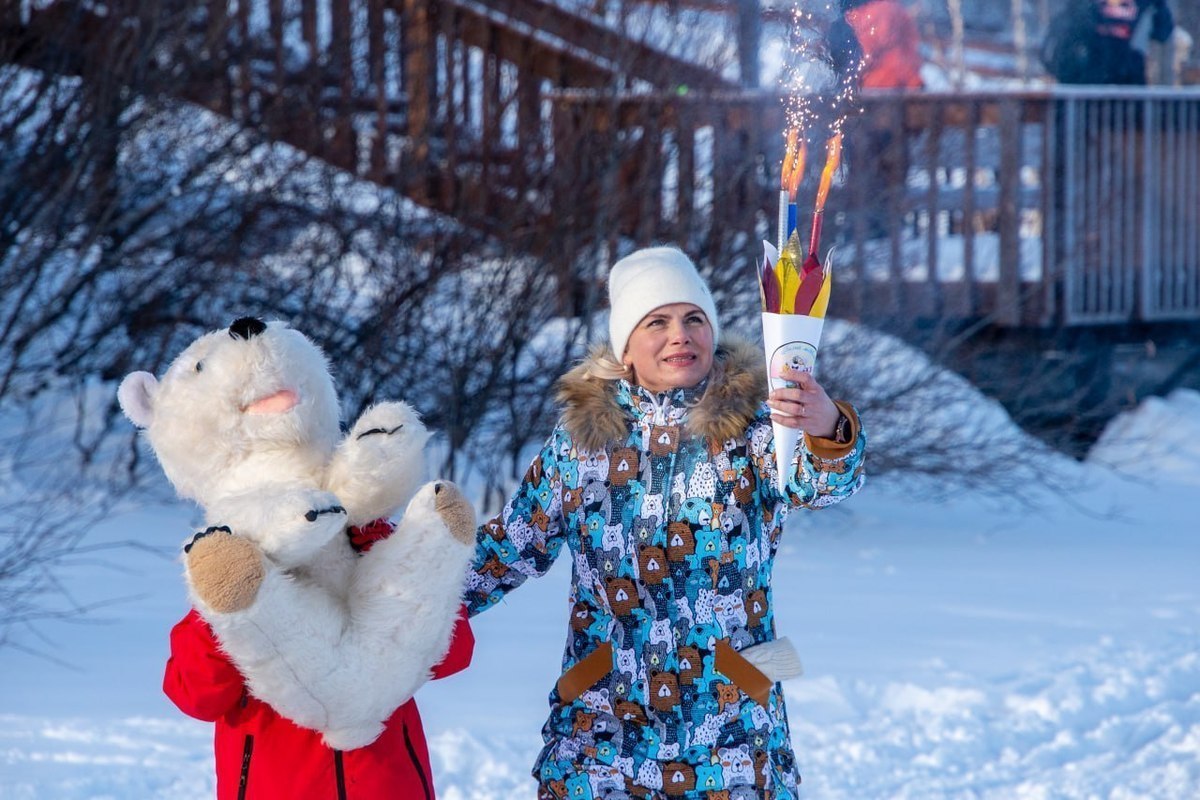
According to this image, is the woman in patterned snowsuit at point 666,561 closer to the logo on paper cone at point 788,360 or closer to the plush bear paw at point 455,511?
the logo on paper cone at point 788,360

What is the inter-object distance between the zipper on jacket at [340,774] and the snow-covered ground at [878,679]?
2.13 m

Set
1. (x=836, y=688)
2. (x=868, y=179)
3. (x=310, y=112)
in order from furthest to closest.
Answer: (x=868, y=179)
(x=310, y=112)
(x=836, y=688)

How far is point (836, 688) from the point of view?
574 cm

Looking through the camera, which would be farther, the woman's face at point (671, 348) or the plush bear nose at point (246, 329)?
the woman's face at point (671, 348)

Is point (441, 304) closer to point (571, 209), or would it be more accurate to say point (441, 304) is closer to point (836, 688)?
point (571, 209)

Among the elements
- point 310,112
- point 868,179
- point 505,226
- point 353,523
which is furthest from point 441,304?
point 353,523

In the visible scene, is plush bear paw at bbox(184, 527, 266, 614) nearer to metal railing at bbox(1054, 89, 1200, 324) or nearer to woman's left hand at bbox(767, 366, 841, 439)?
woman's left hand at bbox(767, 366, 841, 439)

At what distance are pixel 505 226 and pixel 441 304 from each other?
52 cm

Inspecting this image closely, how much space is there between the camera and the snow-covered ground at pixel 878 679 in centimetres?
481

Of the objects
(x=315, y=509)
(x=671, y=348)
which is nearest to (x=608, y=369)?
(x=671, y=348)

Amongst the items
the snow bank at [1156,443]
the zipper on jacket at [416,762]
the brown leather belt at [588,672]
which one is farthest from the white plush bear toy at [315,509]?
the snow bank at [1156,443]

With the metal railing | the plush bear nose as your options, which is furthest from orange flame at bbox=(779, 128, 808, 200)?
the metal railing

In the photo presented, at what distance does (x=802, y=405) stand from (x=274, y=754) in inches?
42.9

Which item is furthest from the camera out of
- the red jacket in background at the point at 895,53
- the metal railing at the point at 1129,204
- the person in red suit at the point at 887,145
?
the metal railing at the point at 1129,204
